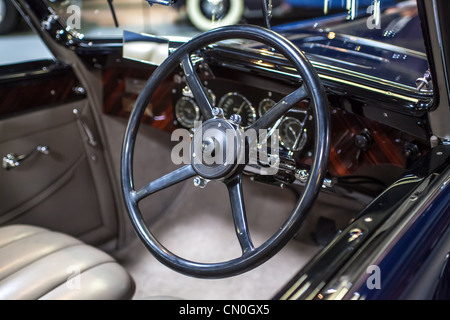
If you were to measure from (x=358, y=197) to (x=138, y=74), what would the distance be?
95 centimetres

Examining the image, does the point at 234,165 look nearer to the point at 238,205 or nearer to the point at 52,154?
the point at 238,205

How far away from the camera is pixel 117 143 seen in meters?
2.13

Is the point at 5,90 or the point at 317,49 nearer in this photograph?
the point at 317,49

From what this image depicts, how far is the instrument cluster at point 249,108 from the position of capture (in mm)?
1438

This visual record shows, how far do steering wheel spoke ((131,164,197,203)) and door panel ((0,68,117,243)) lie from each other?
77 centimetres

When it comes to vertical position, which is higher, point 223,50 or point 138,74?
point 223,50

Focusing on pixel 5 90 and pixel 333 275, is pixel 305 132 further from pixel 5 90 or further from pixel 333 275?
pixel 5 90

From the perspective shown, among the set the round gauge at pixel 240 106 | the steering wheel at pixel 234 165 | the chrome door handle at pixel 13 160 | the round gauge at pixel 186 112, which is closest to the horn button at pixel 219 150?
the steering wheel at pixel 234 165

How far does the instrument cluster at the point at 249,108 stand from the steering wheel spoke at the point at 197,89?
20 cm

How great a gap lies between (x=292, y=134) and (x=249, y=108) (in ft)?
0.61

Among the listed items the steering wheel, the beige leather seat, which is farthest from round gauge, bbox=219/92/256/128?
the beige leather seat

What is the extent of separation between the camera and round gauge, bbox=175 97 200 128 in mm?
1797

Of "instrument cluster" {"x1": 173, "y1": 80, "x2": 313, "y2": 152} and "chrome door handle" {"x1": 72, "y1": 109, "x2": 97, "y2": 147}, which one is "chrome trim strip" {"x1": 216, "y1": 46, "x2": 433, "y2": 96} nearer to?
"instrument cluster" {"x1": 173, "y1": 80, "x2": 313, "y2": 152}
